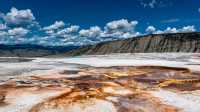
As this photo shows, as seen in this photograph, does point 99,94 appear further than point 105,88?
No

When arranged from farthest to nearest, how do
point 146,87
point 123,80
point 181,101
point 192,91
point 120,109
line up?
point 123,80
point 146,87
point 192,91
point 181,101
point 120,109

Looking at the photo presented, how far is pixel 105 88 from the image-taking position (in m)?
14.6

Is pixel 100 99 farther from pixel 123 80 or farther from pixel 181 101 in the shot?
pixel 123 80

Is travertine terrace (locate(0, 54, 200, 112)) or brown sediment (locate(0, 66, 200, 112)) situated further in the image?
brown sediment (locate(0, 66, 200, 112))

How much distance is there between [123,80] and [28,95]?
630 centimetres

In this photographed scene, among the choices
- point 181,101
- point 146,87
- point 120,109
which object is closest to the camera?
point 120,109

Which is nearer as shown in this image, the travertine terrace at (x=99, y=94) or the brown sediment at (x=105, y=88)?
the travertine terrace at (x=99, y=94)

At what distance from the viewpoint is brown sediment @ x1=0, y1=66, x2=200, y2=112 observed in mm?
11312

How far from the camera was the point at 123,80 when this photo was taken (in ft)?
57.4

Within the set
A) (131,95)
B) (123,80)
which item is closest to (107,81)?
(123,80)

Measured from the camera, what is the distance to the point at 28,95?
1270 centimetres

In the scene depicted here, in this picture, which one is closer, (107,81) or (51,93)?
(51,93)

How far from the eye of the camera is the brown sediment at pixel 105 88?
37.1 ft

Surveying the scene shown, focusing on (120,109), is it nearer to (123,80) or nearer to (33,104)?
(33,104)
